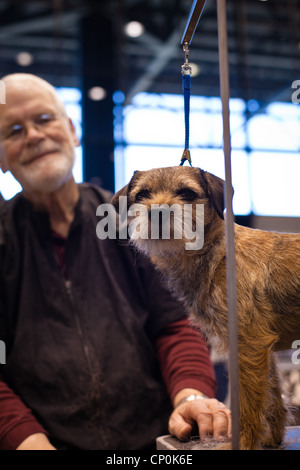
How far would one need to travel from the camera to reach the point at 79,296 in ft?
5.08

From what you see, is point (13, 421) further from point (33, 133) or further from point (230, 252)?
point (230, 252)

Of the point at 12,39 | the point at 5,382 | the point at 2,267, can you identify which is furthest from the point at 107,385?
the point at 12,39

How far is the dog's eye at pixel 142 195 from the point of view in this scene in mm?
903

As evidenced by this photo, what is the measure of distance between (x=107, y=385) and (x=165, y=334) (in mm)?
273

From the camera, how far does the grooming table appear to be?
0.96 m

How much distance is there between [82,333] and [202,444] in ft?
2.13

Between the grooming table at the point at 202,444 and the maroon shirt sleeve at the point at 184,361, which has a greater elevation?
the maroon shirt sleeve at the point at 184,361

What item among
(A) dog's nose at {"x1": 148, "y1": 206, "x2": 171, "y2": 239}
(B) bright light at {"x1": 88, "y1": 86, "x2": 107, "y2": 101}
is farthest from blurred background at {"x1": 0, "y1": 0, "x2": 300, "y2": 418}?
(A) dog's nose at {"x1": 148, "y1": 206, "x2": 171, "y2": 239}

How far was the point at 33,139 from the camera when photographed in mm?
1297

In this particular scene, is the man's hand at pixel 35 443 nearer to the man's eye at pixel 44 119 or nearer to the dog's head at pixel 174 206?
the dog's head at pixel 174 206

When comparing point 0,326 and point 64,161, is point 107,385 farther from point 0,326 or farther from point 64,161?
point 64,161

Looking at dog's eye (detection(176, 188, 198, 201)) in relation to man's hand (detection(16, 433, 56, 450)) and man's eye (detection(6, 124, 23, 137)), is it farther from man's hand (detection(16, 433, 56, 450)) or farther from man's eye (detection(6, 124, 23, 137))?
man's hand (detection(16, 433, 56, 450))

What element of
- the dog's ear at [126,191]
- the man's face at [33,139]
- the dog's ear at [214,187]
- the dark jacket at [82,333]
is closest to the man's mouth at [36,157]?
the man's face at [33,139]

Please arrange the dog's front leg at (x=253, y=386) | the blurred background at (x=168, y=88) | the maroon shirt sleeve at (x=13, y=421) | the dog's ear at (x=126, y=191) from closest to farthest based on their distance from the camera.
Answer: the dog's front leg at (x=253, y=386) < the dog's ear at (x=126, y=191) < the blurred background at (x=168, y=88) < the maroon shirt sleeve at (x=13, y=421)
